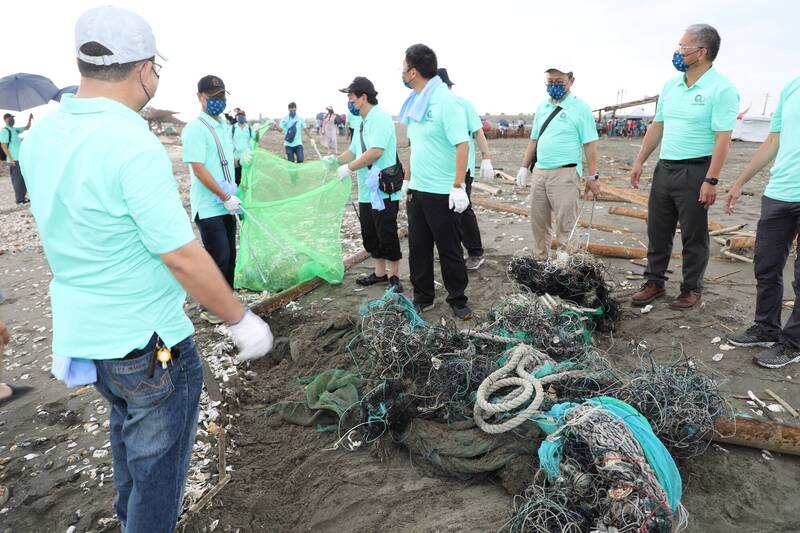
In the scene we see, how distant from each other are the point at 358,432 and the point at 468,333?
0.97 meters

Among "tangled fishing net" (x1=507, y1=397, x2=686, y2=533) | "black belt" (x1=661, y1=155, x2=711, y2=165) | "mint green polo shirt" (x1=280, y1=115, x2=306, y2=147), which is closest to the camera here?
"tangled fishing net" (x1=507, y1=397, x2=686, y2=533)

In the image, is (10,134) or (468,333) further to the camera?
(10,134)

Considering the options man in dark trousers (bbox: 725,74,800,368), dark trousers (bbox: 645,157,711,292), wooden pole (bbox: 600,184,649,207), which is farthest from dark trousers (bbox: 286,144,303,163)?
man in dark trousers (bbox: 725,74,800,368)

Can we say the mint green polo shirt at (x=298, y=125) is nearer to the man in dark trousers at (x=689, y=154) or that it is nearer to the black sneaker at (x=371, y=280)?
the black sneaker at (x=371, y=280)

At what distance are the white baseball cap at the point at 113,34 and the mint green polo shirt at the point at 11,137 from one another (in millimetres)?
11778

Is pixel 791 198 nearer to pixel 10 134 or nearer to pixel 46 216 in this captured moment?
pixel 46 216

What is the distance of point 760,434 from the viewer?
2342mm

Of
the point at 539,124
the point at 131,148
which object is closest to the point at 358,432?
the point at 131,148

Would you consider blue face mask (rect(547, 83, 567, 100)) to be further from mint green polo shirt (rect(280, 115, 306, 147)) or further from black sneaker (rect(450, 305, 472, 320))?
mint green polo shirt (rect(280, 115, 306, 147))

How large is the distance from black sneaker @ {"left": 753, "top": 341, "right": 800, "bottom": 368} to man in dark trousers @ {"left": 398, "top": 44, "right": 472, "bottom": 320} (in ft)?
6.79

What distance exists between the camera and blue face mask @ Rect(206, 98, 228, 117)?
3.80 metres

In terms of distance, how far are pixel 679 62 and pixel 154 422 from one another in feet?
13.9

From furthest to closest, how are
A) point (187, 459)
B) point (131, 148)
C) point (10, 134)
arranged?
point (10, 134) → point (187, 459) → point (131, 148)

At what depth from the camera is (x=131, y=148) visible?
1.27 meters
